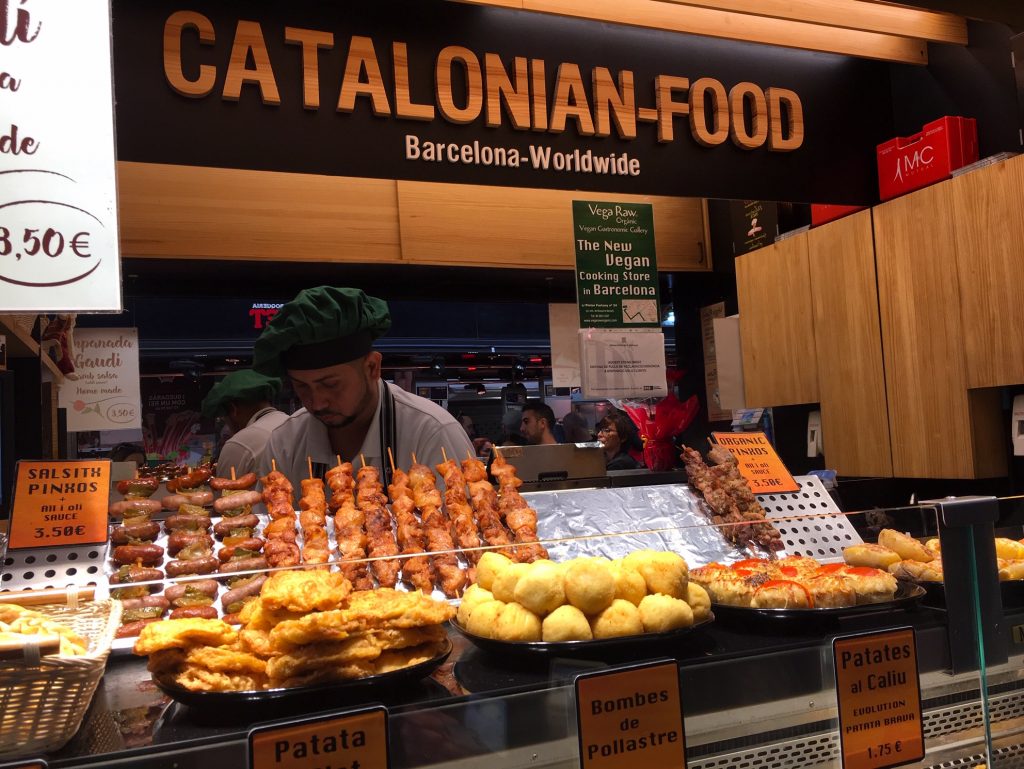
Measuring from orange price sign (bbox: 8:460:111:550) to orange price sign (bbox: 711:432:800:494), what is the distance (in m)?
1.83

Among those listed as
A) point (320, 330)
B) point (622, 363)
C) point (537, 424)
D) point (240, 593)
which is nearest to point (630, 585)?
point (240, 593)

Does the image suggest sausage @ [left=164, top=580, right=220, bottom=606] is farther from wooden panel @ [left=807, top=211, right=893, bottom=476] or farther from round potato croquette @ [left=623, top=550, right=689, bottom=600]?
wooden panel @ [left=807, top=211, right=893, bottom=476]

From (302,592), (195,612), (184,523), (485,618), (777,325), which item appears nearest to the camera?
(302,592)

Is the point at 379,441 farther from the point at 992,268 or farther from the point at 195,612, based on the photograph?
the point at 992,268

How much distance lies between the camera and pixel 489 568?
1.31 m

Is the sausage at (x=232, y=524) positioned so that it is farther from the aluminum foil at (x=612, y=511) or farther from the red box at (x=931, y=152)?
the red box at (x=931, y=152)

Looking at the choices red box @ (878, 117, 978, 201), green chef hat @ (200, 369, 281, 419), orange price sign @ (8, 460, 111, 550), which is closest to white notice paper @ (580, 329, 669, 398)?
red box @ (878, 117, 978, 201)

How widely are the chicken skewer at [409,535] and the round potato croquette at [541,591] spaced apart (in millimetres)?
504

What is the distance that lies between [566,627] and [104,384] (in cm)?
514

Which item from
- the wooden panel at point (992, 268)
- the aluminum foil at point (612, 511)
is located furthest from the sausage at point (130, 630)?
the wooden panel at point (992, 268)

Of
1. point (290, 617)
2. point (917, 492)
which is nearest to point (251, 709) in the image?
point (290, 617)

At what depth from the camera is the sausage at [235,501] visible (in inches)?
94.0

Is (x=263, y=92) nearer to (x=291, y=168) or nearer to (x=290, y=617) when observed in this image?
(x=291, y=168)

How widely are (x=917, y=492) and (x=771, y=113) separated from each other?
2.24m
